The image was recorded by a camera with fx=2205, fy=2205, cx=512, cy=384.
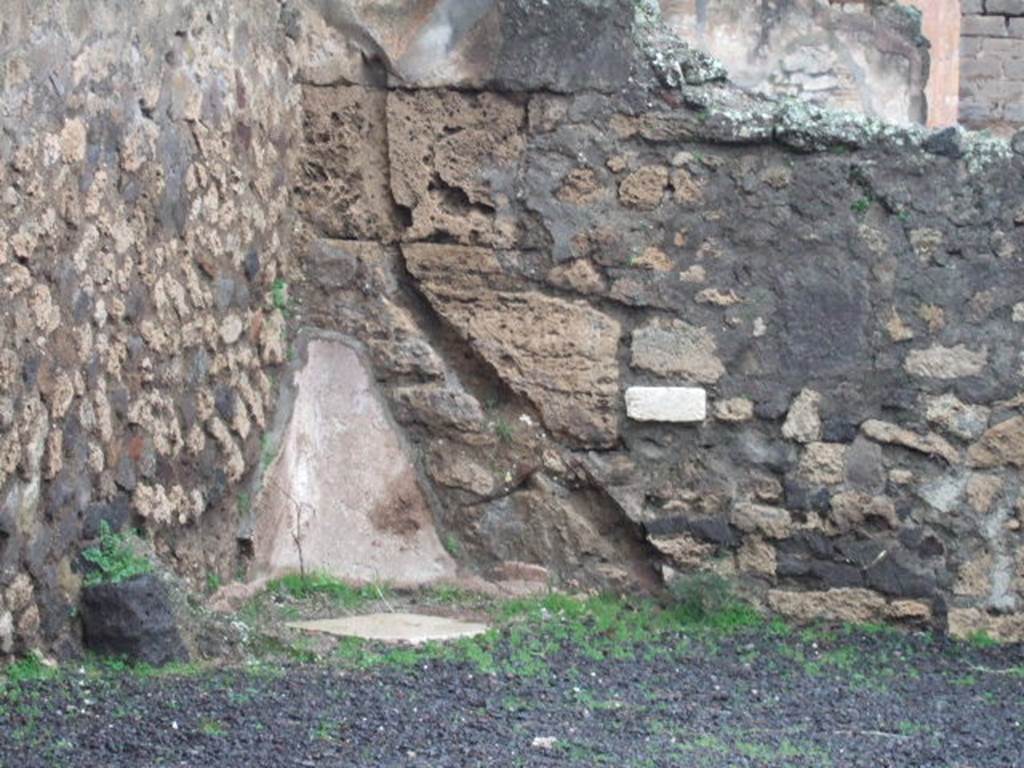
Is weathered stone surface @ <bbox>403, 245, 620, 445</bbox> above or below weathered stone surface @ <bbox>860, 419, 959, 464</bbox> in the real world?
above

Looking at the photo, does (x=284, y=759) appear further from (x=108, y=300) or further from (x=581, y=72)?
(x=581, y=72)

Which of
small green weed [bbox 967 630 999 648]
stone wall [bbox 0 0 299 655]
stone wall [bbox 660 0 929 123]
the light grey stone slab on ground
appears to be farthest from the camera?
stone wall [bbox 660 0 929 123]

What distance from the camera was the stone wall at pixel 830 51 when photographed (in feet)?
41.2

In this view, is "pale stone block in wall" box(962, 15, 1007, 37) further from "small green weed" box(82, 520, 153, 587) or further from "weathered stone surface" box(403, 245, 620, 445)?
"small green weed" box(82, 520, 153, 587)

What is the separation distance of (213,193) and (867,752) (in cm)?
280

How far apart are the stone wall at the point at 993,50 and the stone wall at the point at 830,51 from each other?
374 cm

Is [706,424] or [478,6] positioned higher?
[478,6]

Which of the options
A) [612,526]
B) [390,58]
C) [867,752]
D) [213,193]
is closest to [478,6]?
[390,58]

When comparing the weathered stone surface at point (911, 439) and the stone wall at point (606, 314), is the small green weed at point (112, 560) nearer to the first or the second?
the stone wall at point (606, 314)

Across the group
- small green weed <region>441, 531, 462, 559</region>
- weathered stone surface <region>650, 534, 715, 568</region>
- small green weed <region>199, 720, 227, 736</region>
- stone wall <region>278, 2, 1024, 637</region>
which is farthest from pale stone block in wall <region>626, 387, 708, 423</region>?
small green weed <region>199, 720, 227, 736</region>

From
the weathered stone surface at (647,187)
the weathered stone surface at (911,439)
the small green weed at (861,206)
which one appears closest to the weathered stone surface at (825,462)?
the weathered stone surface at (911,439)

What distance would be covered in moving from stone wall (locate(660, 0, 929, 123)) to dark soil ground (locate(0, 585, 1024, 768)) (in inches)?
228

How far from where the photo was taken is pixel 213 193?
7070mm

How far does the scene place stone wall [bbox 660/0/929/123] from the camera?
495 inches
